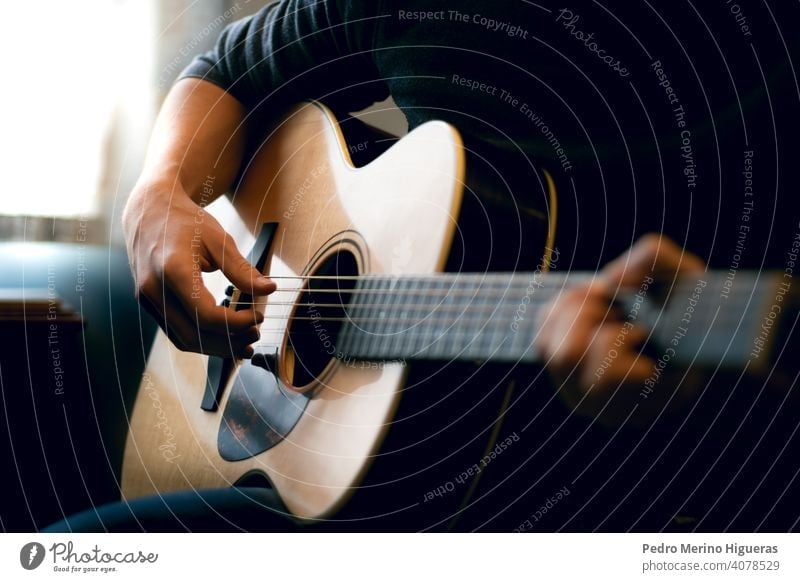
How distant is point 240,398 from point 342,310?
0.30 ft

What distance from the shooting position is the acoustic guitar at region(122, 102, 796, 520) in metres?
0.35

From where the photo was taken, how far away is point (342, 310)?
0.40m

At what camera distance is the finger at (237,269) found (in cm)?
42

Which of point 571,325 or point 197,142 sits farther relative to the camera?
point 197,142

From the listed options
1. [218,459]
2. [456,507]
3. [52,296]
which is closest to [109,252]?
[52,296]

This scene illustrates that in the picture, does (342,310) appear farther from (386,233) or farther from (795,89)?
(795,89)
